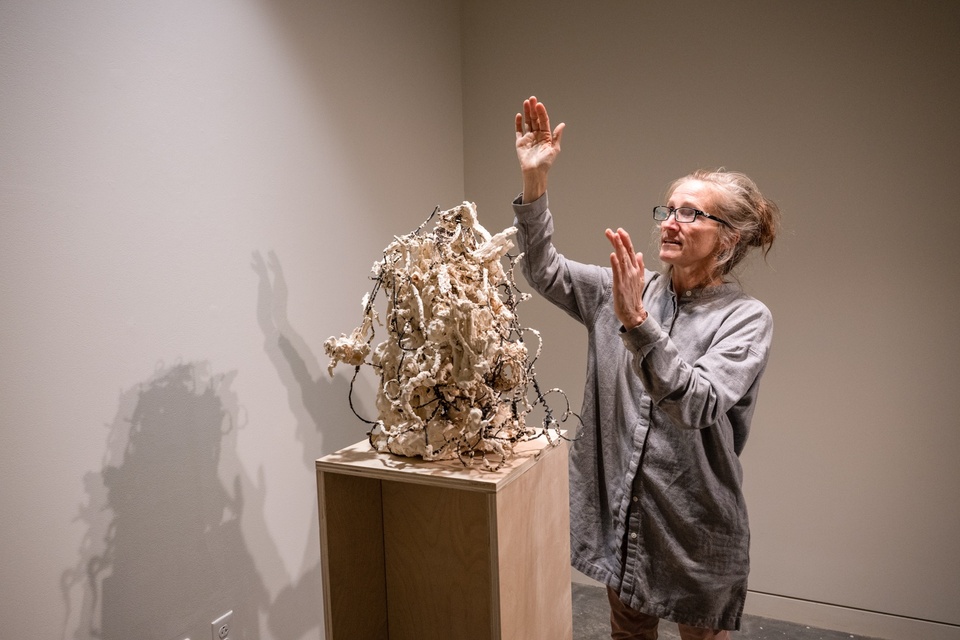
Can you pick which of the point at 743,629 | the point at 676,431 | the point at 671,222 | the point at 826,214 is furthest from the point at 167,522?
the point at 826,214

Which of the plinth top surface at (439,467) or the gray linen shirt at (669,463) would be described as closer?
the plinth top surface at (439,467)

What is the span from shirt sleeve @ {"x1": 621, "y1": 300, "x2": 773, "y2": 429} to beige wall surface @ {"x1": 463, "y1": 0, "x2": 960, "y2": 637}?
1.00m

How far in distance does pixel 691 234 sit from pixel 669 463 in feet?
1.79

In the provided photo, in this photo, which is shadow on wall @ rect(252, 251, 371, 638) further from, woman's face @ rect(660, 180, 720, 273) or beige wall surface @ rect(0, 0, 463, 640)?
woman's face @ rect(660, 180, 720, 273)

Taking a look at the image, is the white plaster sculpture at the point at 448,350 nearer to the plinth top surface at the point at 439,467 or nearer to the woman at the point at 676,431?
the plinth top surface at the point at 439,467

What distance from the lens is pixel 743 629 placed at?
8.46 feet

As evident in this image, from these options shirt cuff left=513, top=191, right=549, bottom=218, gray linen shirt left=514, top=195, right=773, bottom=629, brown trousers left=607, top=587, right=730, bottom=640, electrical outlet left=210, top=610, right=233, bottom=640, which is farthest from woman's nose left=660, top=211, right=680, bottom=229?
electrical outlet left=210, top=610, right=233, bottom=640

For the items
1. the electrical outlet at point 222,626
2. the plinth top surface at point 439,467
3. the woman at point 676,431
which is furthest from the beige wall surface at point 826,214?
the electrical outlet at point 222,626

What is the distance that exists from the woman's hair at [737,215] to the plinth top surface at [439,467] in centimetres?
64

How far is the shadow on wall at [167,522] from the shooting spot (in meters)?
1.56

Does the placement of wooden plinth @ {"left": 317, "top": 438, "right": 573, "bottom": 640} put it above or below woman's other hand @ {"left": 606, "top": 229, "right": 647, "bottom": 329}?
below

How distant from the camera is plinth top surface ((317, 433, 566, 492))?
4.42ft

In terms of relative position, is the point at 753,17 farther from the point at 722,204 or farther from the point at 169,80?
the point at 169,80

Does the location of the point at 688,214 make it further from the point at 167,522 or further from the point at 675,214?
the point at 167,522
